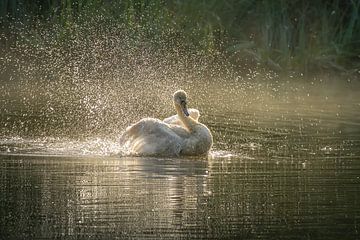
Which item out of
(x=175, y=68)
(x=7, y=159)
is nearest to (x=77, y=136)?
(x=7, y=159)

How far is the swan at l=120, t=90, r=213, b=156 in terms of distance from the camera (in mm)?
12852

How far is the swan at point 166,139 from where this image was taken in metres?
12.9

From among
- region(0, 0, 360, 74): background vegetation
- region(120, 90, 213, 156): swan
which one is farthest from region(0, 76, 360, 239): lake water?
region(0, 0, 360, 74): background vegetation

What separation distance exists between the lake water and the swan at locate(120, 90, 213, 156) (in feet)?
0.62

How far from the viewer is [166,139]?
1290 cm

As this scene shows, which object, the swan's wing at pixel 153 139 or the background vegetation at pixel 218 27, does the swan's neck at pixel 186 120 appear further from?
the background vegetation at pixel 218 27

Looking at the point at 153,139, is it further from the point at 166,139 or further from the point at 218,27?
the point at 218,27

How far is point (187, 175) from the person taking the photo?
1124 cm

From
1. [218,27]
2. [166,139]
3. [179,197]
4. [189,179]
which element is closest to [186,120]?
[166,139]

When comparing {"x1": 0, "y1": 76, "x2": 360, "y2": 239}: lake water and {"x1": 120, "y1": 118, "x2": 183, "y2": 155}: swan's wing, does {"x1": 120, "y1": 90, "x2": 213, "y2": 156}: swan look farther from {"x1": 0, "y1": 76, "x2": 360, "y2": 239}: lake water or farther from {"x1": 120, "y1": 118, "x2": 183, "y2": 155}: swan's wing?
{"x1": 0, "y1": 76, "x2": 360, "y2": 239}: lake water

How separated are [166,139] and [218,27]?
10049 mm

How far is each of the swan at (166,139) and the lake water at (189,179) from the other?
19cm

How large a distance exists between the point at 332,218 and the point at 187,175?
243 centimetres

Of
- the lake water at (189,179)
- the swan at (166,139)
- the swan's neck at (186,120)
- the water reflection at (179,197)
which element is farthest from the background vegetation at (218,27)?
the water reflection at (179,197)
